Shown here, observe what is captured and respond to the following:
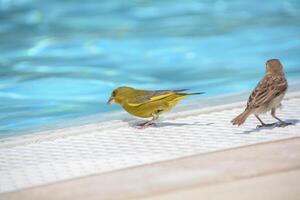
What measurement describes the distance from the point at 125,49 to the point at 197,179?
19.1 ft

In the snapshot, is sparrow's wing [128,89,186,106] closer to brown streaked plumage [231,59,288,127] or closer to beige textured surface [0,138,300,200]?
brown streaked plumage [231,59,288,127]

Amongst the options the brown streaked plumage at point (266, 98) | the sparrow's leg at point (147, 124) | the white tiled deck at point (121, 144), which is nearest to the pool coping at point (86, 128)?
the white tiled deck at point (121, 144)

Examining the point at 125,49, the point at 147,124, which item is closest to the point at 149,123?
the point at 147,124

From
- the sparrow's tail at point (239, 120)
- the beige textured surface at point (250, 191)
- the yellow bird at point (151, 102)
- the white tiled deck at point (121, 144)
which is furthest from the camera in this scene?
the yellow bird at point (151, 102)

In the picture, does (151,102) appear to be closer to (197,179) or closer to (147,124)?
(147,124)

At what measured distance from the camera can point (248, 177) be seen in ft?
12.7

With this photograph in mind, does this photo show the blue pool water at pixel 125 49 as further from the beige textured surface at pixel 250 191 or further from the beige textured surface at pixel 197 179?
the beige textured surface at pixel 250 191

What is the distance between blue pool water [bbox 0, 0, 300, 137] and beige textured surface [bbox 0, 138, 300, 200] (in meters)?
3.27

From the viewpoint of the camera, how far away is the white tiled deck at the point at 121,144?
430 centimetres

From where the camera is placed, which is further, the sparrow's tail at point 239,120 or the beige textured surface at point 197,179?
the sparrow's tail at point 239,120

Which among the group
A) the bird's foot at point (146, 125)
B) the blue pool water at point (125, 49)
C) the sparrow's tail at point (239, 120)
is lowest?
the blue pool water at point (125, 49)

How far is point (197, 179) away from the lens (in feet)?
12.8

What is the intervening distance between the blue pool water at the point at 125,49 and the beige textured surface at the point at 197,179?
129 inches

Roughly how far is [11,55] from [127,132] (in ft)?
15.6
